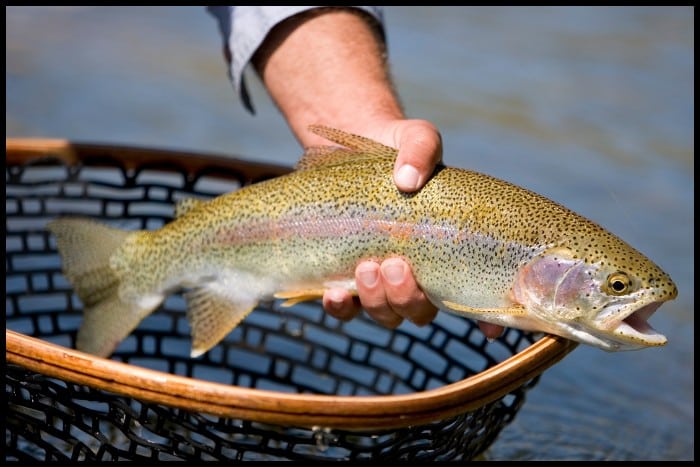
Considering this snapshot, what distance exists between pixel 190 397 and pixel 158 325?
58.7 inches

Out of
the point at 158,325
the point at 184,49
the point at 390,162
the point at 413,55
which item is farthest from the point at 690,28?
the point at 390,162

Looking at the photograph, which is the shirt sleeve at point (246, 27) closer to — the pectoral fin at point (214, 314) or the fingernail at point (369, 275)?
the pectoral fin at point (214, 314)

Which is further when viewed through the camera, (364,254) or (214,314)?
(214,314)

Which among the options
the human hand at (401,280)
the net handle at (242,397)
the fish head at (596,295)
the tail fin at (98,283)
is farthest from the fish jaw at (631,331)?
the tail fin at (98,283)

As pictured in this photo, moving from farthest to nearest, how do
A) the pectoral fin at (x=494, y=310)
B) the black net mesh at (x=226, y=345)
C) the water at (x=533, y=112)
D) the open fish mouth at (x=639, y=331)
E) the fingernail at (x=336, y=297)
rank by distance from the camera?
1. the water at (x=533, y=112)
2. the black net mesh at (x=226, y=345)
3. the fingernail at (x=336, y=297)
4. the pectoral fin at (x=494, y=310)
5. the open fish mouth at (x=639, y=331)

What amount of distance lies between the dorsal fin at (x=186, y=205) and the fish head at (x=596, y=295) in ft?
2.62

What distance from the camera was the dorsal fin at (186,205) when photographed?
2307 millimetres

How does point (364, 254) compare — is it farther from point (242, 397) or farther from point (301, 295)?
point (242, 397)

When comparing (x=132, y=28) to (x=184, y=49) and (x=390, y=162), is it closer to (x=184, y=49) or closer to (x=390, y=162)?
(x=184, y=49)

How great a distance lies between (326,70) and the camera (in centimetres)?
255

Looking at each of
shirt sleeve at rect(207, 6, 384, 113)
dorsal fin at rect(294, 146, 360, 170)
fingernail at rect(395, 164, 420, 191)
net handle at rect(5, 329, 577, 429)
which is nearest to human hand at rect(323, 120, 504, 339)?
fingernail at rect(395, 164, 420, 191)

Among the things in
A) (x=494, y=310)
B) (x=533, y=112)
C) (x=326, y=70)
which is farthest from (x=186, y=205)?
(x=533, y=112)

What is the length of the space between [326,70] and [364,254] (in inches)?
28.1

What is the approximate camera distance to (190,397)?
60.6 inches
